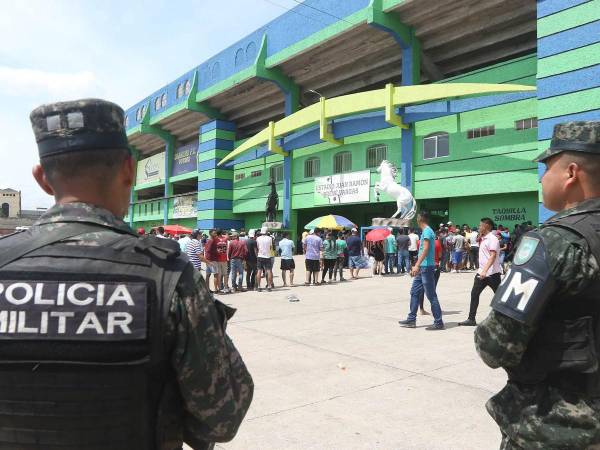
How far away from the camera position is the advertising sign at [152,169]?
4294cm

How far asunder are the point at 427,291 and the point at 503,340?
5163mm

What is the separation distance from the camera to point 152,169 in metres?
44.7

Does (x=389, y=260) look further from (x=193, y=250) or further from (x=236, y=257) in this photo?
(x=193, y=250)

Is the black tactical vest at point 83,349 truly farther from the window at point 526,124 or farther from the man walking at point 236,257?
the window at point 526,124

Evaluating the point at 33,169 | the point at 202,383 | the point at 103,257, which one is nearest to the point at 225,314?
the point at 202,383

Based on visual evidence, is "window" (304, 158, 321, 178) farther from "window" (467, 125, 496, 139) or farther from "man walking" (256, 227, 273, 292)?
"man walking" (256, 227, 273, 292)

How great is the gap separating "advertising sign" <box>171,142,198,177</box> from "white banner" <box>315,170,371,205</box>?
47.3 feet

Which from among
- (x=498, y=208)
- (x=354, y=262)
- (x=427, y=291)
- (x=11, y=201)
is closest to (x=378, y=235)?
(x=354, y=262)

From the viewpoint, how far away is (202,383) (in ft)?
4.16

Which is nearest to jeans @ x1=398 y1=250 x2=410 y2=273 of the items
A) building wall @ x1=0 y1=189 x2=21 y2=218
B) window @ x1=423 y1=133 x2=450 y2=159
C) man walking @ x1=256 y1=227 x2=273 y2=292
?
man walking @ x1=256 y1=227 x2=273 y2=292

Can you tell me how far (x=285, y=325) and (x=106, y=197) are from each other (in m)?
5.79

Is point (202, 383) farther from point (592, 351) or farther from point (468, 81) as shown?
point (468, 81)

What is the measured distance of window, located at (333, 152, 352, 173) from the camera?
1025 inches

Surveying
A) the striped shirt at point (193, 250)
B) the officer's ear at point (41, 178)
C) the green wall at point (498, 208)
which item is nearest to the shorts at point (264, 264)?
the striped shirt at point (193, 250)
